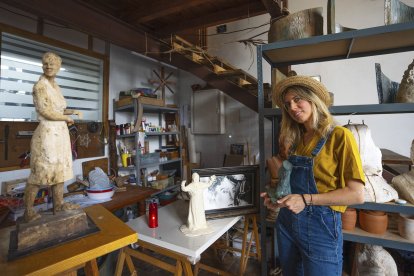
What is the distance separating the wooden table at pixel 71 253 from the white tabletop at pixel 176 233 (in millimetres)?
360

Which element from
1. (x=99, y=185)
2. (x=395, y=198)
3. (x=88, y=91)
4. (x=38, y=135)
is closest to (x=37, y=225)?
(x=38, y=135)

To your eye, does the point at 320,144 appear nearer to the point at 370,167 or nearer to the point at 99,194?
the point at 370,167

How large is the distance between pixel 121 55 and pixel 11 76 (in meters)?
1.53

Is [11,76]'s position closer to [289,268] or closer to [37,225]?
[37,225]

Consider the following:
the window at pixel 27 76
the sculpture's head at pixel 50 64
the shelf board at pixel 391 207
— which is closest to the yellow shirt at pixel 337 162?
the shelf board at pixel 391 207

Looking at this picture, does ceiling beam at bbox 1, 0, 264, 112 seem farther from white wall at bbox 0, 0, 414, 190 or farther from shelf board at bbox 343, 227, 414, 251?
shelf board at bbox 343, 227, 414, 251

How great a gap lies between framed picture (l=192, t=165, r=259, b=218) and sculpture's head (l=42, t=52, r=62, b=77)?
3.20 feet

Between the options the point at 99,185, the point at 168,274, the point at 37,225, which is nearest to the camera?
the point at 37,225

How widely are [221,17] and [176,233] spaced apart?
2.59 m

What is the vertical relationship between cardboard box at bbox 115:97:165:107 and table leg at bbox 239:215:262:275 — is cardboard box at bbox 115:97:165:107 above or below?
above

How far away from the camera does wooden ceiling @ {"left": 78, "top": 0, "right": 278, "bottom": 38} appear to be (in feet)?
7.97

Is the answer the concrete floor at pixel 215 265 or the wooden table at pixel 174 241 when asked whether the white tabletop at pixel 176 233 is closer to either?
the wooden table at pixel 174 241

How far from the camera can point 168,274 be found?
2191 mm

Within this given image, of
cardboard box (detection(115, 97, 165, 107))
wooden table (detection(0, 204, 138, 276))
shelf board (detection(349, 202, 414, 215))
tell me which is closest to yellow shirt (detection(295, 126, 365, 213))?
shelf board (detection(349, 202, 414, 215))
